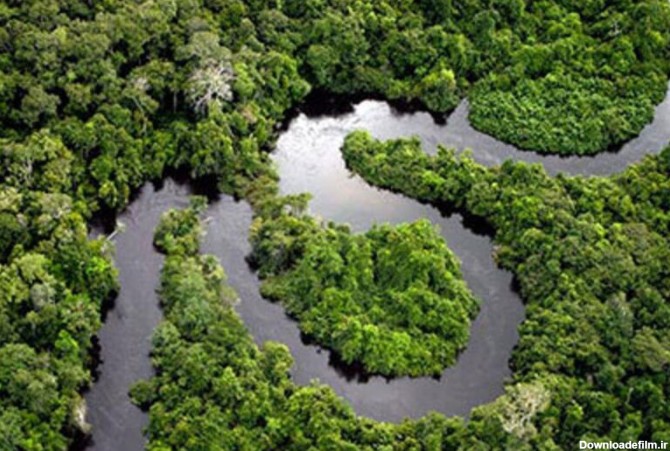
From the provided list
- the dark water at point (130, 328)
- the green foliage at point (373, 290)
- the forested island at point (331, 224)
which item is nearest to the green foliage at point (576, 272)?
the forested island at point (331, 224)

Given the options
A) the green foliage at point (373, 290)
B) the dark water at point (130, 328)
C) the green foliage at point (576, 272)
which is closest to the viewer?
the green foliage at point (576, 272)

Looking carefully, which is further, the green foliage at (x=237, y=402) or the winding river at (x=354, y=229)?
the winding river at (x=354, y=229)

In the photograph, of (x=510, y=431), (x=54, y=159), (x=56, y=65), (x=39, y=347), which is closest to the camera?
(x=510, y=431)

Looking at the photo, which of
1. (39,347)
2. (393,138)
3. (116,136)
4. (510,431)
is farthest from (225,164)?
(510,431)

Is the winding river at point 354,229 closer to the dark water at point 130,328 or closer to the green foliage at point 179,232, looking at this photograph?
the dark water at point 130,328

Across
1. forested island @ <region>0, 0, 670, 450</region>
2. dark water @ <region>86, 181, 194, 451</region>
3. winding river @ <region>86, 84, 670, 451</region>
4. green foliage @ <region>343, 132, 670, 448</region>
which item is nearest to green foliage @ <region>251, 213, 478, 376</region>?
forested island @ <region>0, 0, 670, 450</region>

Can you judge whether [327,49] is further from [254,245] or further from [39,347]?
[39,347]
